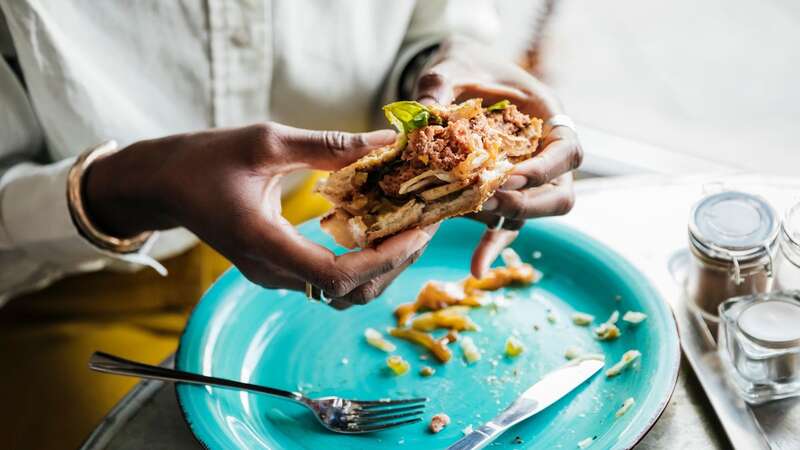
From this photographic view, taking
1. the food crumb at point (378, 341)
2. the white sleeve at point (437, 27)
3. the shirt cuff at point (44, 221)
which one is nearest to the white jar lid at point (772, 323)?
the food crumb at point (378, 341)

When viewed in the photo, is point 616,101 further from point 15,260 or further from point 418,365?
point 15,260

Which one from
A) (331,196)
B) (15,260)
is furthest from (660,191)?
(15,260)

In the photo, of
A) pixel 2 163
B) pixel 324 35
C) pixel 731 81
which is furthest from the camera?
pixel 731 81

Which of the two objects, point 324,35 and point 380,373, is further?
point 324,35

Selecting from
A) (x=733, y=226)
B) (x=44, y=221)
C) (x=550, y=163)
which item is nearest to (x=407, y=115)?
(x=550, y=163)

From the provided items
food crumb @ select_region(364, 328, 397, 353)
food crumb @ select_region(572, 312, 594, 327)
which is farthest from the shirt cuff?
food crumb @ select_region(572, 312, 594, 327)
